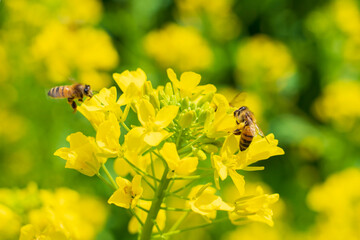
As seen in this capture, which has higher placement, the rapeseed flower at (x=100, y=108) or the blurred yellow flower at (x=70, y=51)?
the blurred yellow flower at (x=70, y=51)

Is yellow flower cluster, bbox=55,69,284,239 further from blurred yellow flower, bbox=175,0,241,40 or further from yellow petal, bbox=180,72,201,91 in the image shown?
blurred yellow flower, bbox=175,0,241,40

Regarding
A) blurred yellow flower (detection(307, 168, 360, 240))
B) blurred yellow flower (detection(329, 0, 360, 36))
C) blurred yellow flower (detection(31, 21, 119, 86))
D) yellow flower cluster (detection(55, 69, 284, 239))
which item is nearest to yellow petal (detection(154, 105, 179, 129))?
Result: yellow flower cluster (detection(55, 69, 284, 239))

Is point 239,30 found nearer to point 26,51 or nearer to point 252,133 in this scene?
point 26,51

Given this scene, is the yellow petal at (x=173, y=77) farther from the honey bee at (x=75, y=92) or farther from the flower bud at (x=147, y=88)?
the honey bee at (x=75, y=92)

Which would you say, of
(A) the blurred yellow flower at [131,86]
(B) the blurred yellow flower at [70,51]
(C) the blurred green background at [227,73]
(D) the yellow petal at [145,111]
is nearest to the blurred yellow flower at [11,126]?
(C) the blurred green background at [227,73]

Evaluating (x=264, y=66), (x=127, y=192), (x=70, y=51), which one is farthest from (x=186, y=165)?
(x=264, y=66)

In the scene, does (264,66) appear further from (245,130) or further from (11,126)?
(245,130)
